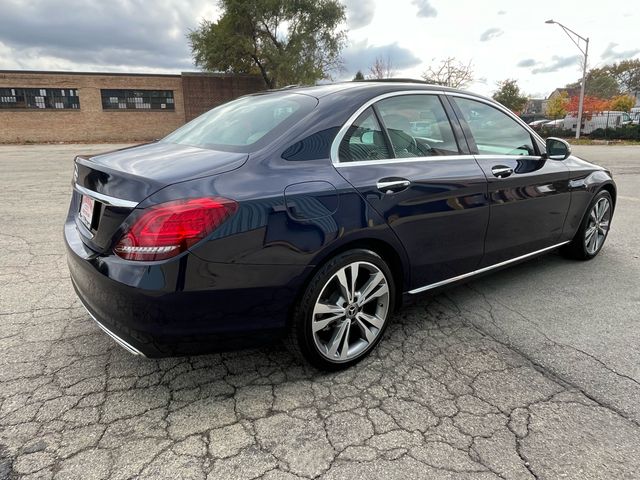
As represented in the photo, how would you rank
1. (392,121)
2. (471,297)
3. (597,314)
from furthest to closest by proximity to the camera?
(471,297)
(597,314)
(392,121)

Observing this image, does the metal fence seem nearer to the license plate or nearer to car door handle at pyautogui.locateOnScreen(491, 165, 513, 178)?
car door handle at pyautogui.locateOnScreen(491, 165, 513, 178)

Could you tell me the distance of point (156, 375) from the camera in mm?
2535

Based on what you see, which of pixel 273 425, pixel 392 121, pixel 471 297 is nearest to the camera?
pixel 273 425

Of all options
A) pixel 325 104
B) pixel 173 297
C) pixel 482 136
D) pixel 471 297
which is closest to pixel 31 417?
pixel 173 297

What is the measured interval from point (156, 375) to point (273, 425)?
0.81 m

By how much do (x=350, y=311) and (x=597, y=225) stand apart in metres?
3.37

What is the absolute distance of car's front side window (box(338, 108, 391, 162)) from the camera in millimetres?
2553

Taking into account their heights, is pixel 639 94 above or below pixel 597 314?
above

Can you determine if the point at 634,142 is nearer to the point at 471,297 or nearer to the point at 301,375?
the point at 471,297

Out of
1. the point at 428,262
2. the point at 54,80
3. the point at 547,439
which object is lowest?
the point at 547,439

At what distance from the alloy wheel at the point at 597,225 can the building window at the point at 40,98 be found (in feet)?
120

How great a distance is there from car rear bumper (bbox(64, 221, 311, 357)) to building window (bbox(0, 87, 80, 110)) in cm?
3663

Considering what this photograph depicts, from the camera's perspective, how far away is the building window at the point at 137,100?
33.9 metres

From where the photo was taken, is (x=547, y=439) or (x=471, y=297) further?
(x=471, y=297)
